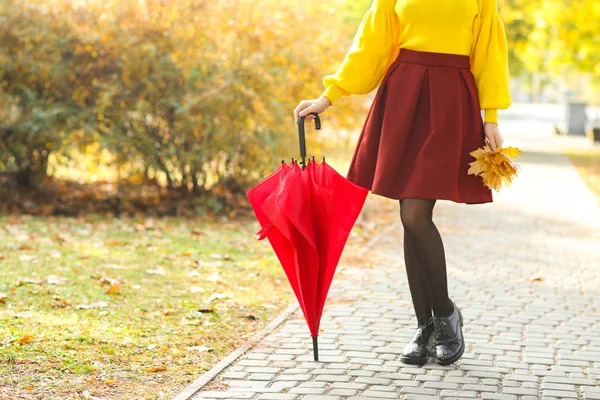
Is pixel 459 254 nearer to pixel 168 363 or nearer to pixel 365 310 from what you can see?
pixel 365 310

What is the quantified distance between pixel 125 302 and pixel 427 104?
99.8 inches

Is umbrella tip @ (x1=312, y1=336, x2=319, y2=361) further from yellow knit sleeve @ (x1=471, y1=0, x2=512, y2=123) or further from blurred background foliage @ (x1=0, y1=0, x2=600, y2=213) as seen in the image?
blurred background foliage @ (x1=0, y1=0, x2=600, y2=213)

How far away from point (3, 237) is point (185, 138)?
8.04 feet

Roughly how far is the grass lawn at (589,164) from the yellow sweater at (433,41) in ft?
29.9

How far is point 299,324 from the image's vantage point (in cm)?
530

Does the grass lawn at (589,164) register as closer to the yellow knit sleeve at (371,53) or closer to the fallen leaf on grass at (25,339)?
the yellow knit sleeve at (371,53)

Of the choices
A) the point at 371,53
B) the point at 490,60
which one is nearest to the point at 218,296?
the point at 371,53

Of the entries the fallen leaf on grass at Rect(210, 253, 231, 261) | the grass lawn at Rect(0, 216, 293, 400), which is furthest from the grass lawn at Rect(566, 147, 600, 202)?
the grass lawn at Rect(0, 216, 293, 400)

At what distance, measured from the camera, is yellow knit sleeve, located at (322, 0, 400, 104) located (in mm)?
4273

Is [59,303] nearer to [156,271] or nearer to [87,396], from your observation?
[156,271]

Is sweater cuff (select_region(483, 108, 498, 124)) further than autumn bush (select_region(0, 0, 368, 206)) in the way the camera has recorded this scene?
No

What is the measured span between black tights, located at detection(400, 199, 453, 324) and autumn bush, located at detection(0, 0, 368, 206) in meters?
5.44

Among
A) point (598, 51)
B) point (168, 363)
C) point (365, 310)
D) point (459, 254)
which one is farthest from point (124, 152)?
point (598, 51)

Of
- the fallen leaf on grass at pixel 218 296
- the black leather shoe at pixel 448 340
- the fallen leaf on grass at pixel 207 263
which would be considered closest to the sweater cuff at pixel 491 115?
the black leather shoe at pixel 448 340
